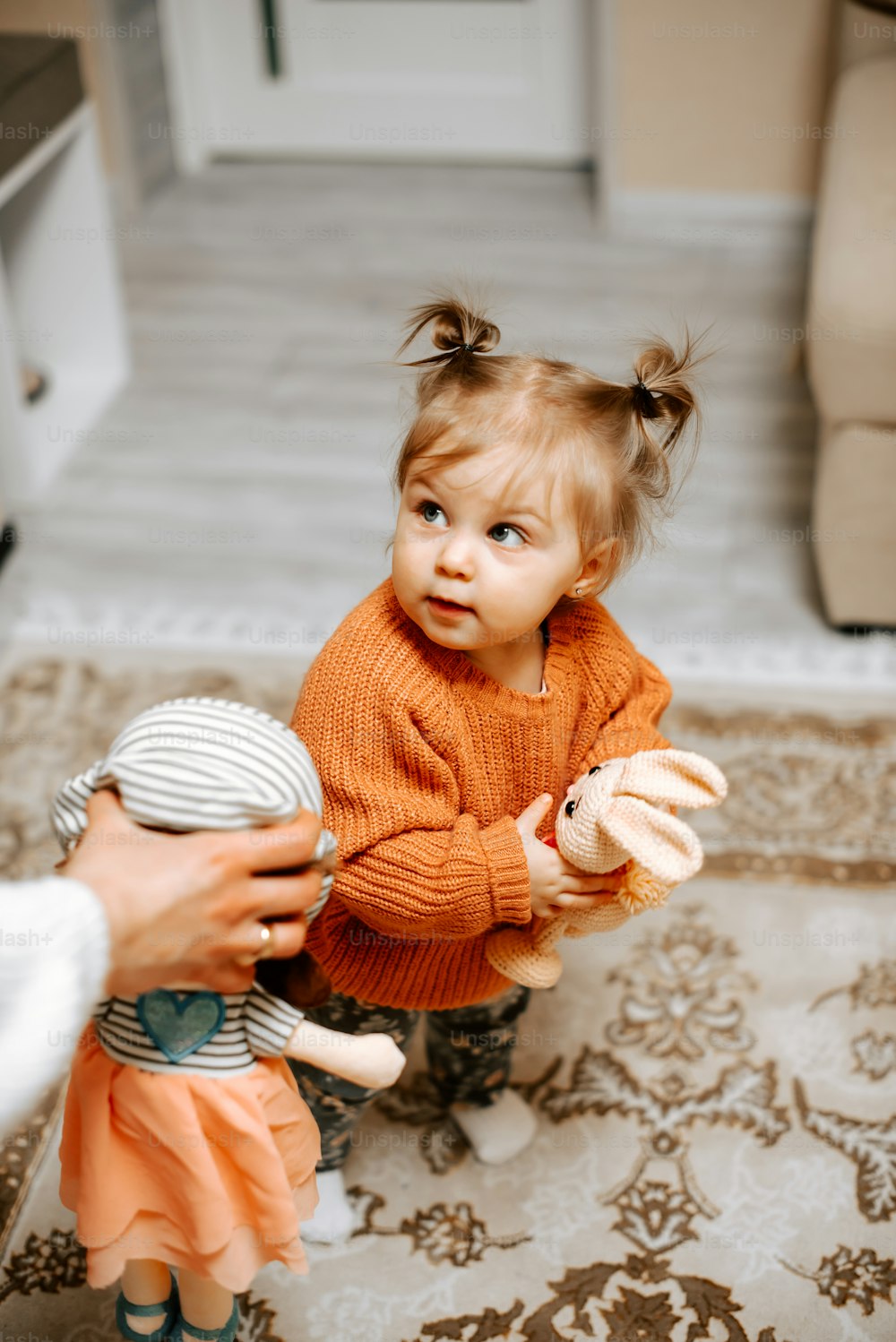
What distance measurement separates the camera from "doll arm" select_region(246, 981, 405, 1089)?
91cm

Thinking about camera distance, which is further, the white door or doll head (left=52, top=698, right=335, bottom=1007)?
the white door

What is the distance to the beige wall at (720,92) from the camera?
9.52 ft

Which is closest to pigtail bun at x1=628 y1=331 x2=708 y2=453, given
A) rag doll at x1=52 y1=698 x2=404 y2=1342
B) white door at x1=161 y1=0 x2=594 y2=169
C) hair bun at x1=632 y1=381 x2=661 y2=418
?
hair bun at x1=632 y1=381 x2=661 y2=418

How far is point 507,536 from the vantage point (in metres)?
0.98

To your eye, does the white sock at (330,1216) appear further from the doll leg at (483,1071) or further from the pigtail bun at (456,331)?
the pigtail bun at (456,331)

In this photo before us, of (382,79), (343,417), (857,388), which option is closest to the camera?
(857,388)

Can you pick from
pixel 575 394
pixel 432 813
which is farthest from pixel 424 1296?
pixel 575 394

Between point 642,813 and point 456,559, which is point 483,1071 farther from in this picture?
point 456,559

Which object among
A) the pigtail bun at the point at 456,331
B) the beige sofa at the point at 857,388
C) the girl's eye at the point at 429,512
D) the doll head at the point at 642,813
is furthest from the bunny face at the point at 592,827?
the beige sofa at the point at 857,388

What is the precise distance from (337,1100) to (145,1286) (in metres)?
0.25

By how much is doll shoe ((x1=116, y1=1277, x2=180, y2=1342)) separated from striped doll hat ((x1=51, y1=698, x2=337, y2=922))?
0.41 metres

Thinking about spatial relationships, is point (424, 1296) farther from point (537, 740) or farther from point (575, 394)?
point (575, 394)

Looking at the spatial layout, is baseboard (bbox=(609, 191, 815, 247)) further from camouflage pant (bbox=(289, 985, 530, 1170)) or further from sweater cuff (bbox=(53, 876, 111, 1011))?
sweater cuff (bbox=(53, 876, 111, 1011))

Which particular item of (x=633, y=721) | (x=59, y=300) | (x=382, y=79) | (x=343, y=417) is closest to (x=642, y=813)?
(x=633, y=721)
